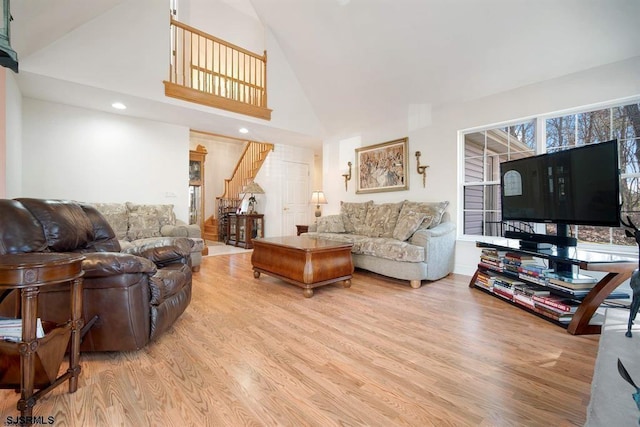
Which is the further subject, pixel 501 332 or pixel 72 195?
pixel 72 195

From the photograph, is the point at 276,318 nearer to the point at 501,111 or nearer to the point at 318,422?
the point at 318,422

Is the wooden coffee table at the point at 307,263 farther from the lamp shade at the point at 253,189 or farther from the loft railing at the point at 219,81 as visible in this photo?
the lamp shade at the point at 253,189

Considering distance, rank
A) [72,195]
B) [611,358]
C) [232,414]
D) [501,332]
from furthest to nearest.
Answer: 1. [72,195]
2. [501,332]
3. [232,414]
4. [611,358]

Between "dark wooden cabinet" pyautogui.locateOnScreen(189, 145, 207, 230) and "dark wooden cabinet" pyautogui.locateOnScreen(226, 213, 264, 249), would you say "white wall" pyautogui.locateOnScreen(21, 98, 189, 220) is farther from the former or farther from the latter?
"dark wooden cabinet" pyautogui.locateOnScreen(189, 145, 207, 230)

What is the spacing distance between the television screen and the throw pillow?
2371mm

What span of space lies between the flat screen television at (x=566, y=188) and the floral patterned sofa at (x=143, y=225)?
12.9 ft

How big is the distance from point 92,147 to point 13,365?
13.7 feet

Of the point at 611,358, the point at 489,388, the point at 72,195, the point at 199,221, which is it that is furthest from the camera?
the point at 199,221

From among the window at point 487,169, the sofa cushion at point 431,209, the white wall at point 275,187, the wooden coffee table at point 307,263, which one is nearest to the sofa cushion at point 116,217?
the wooden coffee table at point 307,263

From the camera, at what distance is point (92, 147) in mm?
4418

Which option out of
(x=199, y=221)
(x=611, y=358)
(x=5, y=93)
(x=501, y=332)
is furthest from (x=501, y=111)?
(x=199, y=221)

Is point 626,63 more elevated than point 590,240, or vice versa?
point 626,63

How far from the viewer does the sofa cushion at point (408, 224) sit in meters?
3.68

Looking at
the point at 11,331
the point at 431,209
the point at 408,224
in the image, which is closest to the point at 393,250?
the point at 408,224
